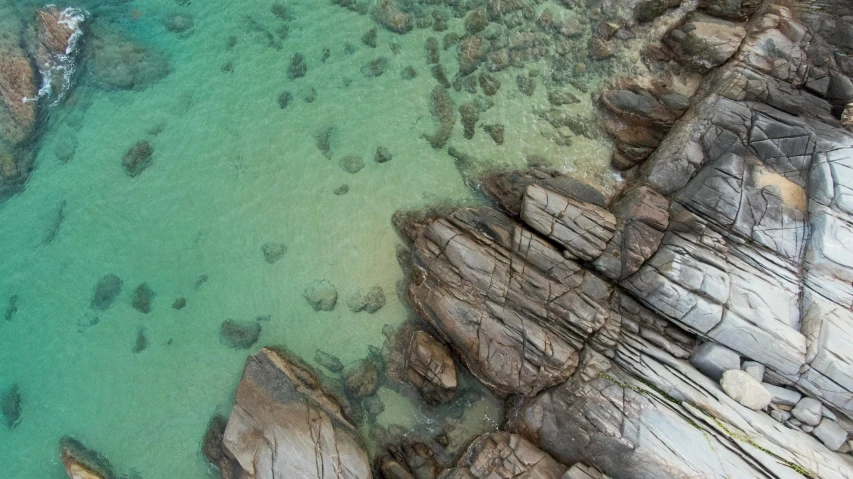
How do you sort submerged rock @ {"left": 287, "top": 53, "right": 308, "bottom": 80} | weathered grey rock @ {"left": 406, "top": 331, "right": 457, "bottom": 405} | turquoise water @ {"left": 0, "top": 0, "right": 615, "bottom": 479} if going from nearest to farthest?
weathered grey rock @ {"left": 406, "top": 331, "right": 457, "bottom": 405}, turquoise water @ {"left": 0, "top": 0, "right": 615, "bottom": 479}, submerged rock @ {"left": 287, "top": 53, "right": 308, "bottom": 80}

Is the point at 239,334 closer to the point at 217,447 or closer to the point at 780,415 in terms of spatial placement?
the point at 217,447

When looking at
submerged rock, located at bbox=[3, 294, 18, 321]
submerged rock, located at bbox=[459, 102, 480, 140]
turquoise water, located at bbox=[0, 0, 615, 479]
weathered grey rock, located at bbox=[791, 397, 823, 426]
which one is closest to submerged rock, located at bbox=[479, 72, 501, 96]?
turquoise water, located at bbox=[0, 0, 615, 479]

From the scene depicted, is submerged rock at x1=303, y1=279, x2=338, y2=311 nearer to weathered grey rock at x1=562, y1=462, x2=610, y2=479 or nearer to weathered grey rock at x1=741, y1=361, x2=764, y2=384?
weathered grey rock at x1=562, y1=462, x2=610, y2=479

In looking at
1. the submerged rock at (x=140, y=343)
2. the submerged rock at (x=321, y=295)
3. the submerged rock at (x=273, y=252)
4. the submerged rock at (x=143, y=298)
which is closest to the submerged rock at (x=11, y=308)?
the submerged rock at (x=143, y=298)

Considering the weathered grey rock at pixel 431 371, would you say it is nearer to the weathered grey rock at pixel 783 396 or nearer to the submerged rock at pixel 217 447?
the submerged rock at pixel 217 447

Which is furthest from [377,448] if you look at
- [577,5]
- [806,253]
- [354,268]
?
[577,5]
